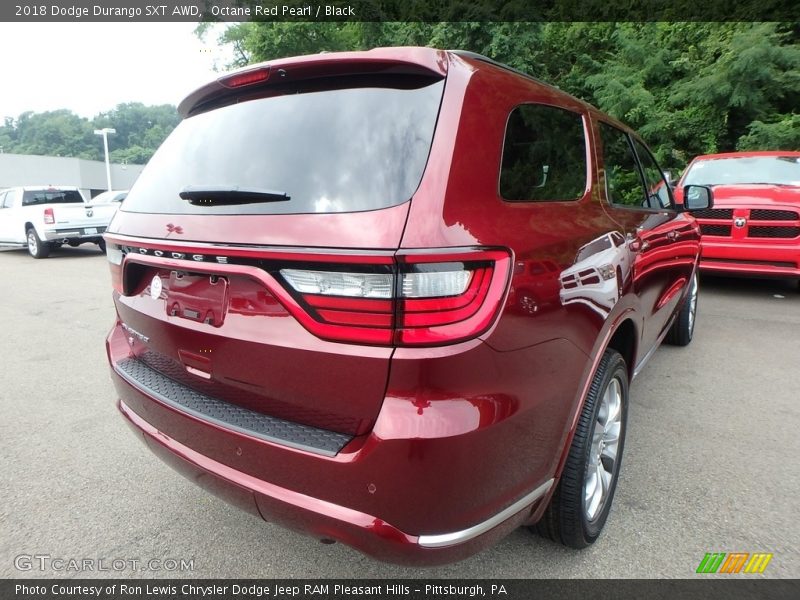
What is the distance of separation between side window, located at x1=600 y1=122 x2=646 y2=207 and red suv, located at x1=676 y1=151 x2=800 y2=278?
3.99 meters

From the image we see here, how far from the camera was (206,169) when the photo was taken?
73.1 inches

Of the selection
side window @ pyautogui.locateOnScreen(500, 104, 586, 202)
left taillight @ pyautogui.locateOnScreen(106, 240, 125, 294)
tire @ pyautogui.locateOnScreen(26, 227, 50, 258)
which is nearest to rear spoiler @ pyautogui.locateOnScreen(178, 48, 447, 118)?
side window @ pyautogui.locateOnScreen(500, 104, 586, 202)

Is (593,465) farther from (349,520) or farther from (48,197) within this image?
(48,197)

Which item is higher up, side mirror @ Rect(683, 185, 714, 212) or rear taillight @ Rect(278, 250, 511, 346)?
side mirror @ Rect(683, 185, 714, 212)

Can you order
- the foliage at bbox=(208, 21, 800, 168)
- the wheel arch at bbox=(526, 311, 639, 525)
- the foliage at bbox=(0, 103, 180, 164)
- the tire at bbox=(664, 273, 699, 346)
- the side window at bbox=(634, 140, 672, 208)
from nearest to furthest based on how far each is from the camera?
the wheel arch at bbox=(526, 311, 639, 525) < the side window at bbox=(634, 140, 672, 208) < the tire at bbox=(664, 273, 699, 346) < the foliage at bbox=(208, 21, 800, 168) < the foliage at bbox=(0, 103, 180, 164)

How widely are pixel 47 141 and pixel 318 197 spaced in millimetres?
98491

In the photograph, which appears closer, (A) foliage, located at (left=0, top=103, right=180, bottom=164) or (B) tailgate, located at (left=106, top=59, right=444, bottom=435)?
(B) tailgate, located at (left=106, top=59, right=444, bottom=435)

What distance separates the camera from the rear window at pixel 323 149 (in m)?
1.44

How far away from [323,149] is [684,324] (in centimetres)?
415

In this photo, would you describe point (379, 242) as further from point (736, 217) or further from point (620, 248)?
point (736, 217)

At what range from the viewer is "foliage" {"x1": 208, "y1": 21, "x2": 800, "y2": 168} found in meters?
11.0

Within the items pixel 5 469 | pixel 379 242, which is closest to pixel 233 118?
pixel 379 242

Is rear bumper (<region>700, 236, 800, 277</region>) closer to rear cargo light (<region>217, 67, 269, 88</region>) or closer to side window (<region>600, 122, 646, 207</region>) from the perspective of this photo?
side window (<region>600, 122, 646, 207</region>)

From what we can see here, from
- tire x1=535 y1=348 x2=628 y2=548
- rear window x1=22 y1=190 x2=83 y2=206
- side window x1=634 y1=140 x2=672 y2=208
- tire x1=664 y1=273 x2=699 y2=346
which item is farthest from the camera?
rear window x1=22 y1=190 x2=83 y2=206
